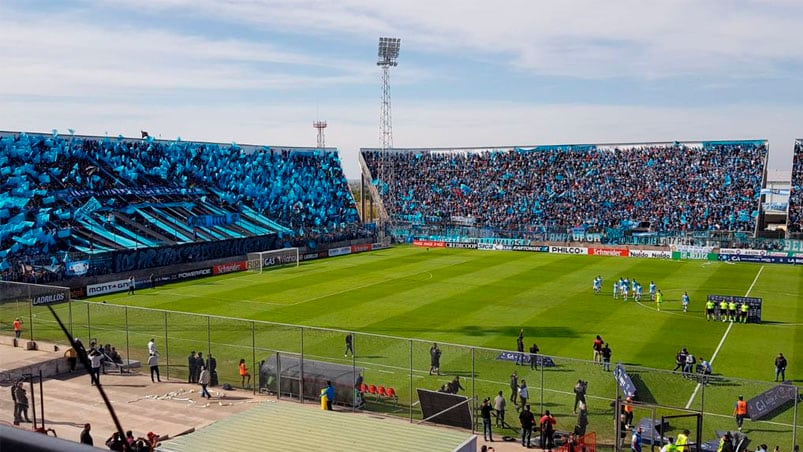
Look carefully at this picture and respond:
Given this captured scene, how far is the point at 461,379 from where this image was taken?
68.6 ft

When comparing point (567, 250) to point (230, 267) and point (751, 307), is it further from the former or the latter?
point (230, 267)

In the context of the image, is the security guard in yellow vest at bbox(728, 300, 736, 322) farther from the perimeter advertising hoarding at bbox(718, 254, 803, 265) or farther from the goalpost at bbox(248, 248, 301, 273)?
the goalpost at bbox(248, 248, 301, 273)

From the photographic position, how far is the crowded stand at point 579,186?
2525 inches

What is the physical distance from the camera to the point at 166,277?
44688 mm

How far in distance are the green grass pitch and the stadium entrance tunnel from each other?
1404 millimetres

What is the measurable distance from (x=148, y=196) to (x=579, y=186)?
139ft

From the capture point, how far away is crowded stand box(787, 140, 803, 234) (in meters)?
58.4

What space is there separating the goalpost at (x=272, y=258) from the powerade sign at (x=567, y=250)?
889 inches

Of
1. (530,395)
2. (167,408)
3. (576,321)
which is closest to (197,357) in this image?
(167,408)

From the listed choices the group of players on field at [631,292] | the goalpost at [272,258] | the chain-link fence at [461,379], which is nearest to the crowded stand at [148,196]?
the goalpost at [272,258]

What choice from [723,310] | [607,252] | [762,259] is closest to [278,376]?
[723,310]

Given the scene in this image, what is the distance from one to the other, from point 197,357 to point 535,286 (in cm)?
2474

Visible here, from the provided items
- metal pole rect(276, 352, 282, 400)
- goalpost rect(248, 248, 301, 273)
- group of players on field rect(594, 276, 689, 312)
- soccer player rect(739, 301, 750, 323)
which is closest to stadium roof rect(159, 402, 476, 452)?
metal pole rect(276, 352, 282, 400)

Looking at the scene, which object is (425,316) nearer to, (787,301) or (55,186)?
(787,301)
